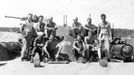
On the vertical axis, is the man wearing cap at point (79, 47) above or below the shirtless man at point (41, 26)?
below

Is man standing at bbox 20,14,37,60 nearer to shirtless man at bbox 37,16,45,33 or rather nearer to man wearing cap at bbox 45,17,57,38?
shirtless man at bbox 37,16,45,33

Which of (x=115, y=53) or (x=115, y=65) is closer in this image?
(x=115, y=65)

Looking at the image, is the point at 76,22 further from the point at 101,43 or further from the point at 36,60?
the point at 36,60

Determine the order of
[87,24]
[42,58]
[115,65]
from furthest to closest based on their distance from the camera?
[87,24] → [42,58] → [115,65]

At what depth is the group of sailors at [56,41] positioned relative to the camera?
40.8 feet

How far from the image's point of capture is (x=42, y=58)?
12453mm

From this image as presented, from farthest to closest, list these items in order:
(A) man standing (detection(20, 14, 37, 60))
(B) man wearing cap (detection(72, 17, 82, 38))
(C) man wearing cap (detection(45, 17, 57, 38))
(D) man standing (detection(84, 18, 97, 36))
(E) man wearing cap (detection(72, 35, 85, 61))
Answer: (B) man wearing cap (detection(72, 17, 82, 38)) → (D) man standing (detection(84, 18, 97, 36)) → (C) man wearing cap (detection(45, 17, 57, 38)) → (A) man standing (detection(20, 14, 37, 60)) → (E) man wearing cap (detection(72, 35, 85, 61))

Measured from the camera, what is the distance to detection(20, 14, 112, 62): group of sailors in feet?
40.8

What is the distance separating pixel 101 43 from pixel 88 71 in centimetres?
246

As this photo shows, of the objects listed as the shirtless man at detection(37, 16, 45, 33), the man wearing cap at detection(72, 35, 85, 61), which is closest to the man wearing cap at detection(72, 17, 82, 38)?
the man wearing cap at detection(72, 35, 85, 61)

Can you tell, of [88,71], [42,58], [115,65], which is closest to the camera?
[88,71]

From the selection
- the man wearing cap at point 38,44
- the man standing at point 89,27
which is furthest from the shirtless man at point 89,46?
the man wearing cap at point 38,44

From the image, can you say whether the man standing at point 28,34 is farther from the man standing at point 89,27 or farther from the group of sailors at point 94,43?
the man standing at point 89,27

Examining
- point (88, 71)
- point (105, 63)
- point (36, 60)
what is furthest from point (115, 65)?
point (36, 60)
